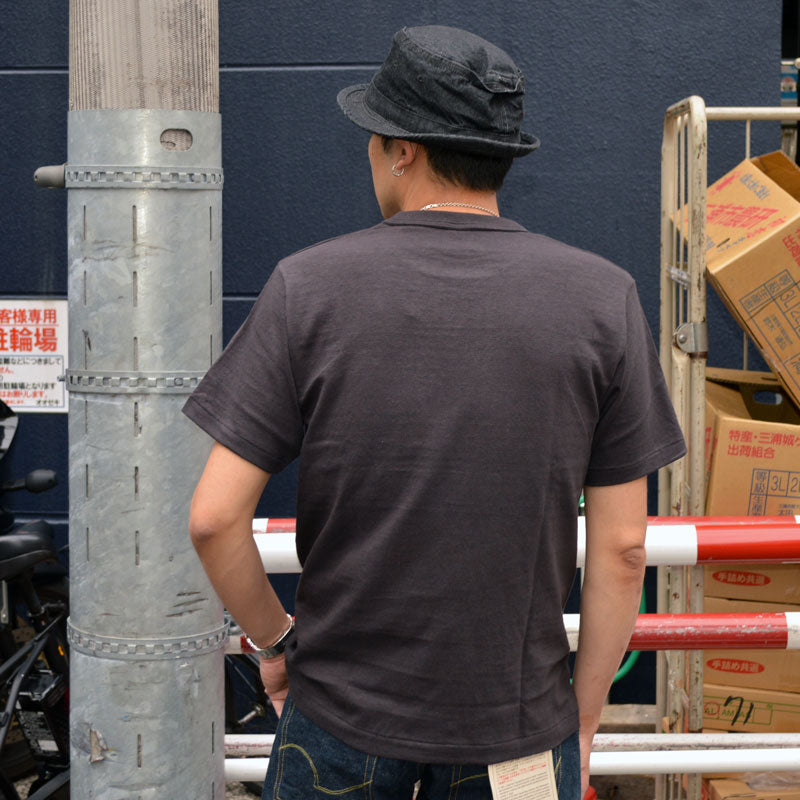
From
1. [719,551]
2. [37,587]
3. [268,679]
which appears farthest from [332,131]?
[268,679]

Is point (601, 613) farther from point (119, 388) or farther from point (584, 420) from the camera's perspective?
point (119, 388)

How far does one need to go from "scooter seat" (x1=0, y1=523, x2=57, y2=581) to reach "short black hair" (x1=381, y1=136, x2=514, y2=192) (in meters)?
2.63

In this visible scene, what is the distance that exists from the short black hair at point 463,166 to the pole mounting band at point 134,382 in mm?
640

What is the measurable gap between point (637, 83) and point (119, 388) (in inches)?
123

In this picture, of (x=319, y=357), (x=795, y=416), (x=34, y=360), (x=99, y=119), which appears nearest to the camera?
(x=319, y=357)

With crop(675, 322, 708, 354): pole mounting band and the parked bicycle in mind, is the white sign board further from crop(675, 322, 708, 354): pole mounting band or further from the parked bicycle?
crop(675, 322, 708, 354): pole mounting band

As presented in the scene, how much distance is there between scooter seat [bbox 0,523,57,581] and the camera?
376 centimetres

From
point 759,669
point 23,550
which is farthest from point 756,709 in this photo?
point 23,550

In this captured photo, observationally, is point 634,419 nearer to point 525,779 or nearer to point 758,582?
point 525,779

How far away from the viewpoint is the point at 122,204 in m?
2.00

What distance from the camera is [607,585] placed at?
1.77m

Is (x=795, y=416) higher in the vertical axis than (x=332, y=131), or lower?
lower

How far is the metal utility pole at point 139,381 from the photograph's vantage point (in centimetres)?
199

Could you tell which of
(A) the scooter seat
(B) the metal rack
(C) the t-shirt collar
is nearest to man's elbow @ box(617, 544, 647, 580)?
(C) the t-shirt collar
